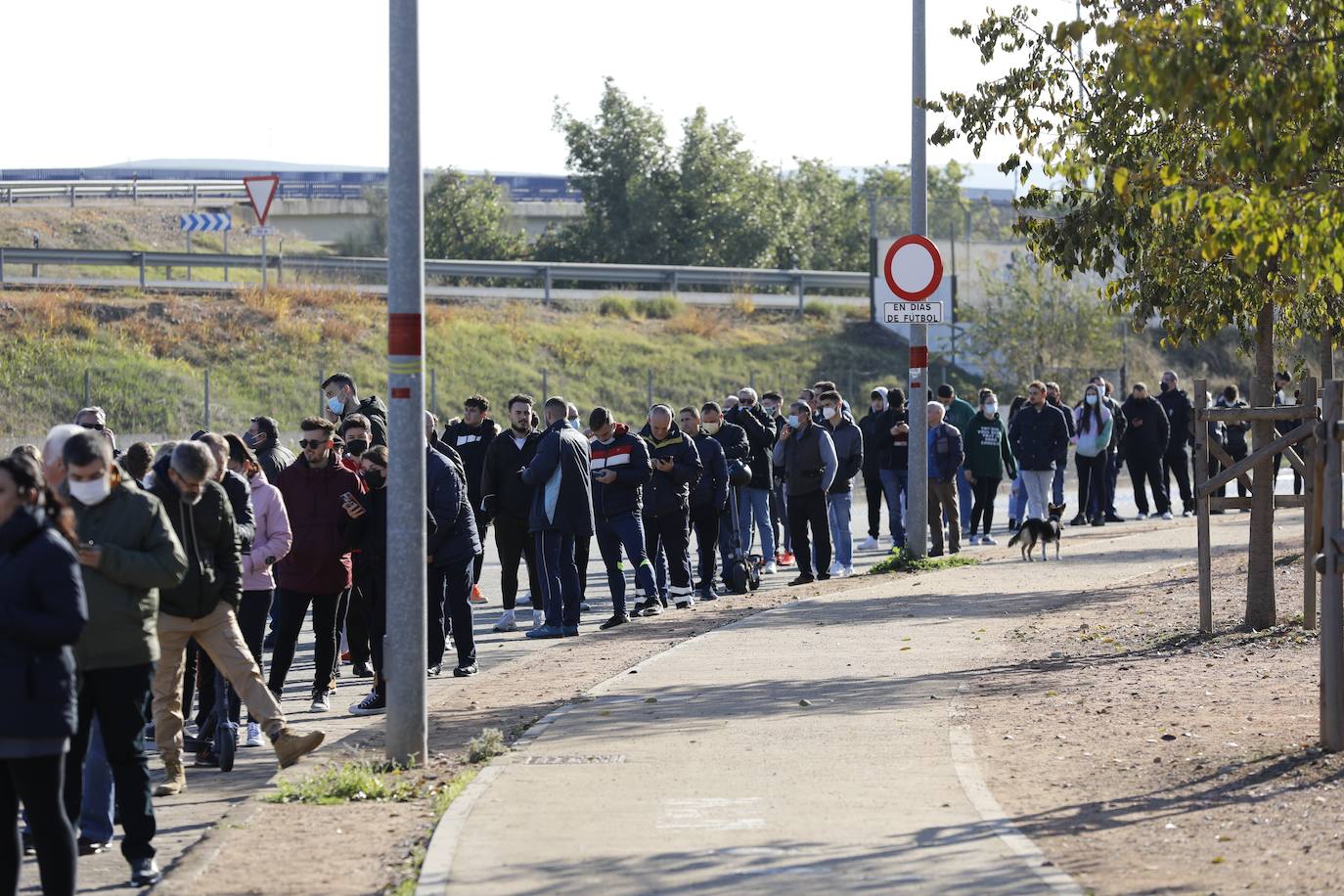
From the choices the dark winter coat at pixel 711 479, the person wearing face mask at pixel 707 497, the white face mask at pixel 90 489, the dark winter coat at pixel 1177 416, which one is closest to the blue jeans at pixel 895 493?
the person wearing face mask at pixel 707 497

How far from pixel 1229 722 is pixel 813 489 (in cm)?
819

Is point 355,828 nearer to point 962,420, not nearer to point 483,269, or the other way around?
point 962,420

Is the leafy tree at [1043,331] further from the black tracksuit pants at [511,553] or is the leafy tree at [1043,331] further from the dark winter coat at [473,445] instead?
the black tracksuit pants at [511,553]

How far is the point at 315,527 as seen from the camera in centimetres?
1133

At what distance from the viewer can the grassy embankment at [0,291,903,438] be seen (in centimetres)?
3108

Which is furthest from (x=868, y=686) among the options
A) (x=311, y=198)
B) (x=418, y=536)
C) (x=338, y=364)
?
(x=311, y=198)

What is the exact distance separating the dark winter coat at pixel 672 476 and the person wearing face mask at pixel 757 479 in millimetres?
2575

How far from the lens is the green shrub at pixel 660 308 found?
43438 millimetres

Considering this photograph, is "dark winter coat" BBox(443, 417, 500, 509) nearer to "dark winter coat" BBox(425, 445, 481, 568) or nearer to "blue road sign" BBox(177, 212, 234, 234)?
"dark winter coat" BBox(425, 445, 481, 568)

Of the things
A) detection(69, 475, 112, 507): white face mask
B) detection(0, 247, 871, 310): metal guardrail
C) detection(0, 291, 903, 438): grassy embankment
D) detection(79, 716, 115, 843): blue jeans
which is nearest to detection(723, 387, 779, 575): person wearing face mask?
detection(79, 716, 115, 843): blue jeans

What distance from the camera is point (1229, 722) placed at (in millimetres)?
9883

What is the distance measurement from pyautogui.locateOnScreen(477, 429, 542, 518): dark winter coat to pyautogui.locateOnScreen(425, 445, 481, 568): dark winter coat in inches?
107

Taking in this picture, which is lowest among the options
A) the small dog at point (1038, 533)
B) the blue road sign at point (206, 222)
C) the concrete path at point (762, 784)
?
the concrete path at point (762, 784)

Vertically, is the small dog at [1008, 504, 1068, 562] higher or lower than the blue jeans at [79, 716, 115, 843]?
higher
